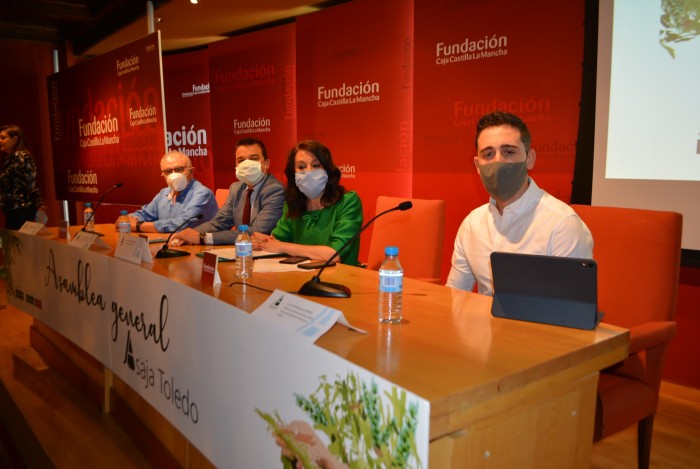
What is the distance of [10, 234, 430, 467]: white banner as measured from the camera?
0.92 metres

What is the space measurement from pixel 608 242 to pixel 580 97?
1445 millimetres

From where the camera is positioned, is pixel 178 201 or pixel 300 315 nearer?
pixel 300 315

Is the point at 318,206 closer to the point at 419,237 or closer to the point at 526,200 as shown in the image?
the point at 419,237

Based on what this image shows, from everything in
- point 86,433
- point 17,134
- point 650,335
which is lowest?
point 86,433

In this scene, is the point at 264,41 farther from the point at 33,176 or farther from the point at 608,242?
the point at 608,242

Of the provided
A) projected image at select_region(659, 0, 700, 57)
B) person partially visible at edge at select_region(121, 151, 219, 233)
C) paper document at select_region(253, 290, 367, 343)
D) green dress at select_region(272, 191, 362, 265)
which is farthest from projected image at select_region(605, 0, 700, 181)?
person partially visible at edge at select_region(121, 151, 219, 233)

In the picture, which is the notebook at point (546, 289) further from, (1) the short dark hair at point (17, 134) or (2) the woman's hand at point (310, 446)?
(1) the short dark hair at point (17, 134)

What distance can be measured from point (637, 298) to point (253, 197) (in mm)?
2106

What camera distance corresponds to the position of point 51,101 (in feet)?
19.2

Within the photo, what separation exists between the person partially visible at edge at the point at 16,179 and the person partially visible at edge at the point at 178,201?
1829 mm

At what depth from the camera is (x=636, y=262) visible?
1.70 metres

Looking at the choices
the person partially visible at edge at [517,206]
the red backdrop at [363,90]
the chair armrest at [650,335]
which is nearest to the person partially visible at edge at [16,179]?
the red backdrop at [363,90]

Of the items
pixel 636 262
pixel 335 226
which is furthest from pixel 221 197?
pixel 636 262

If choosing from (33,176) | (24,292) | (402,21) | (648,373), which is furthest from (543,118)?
(33,176)
